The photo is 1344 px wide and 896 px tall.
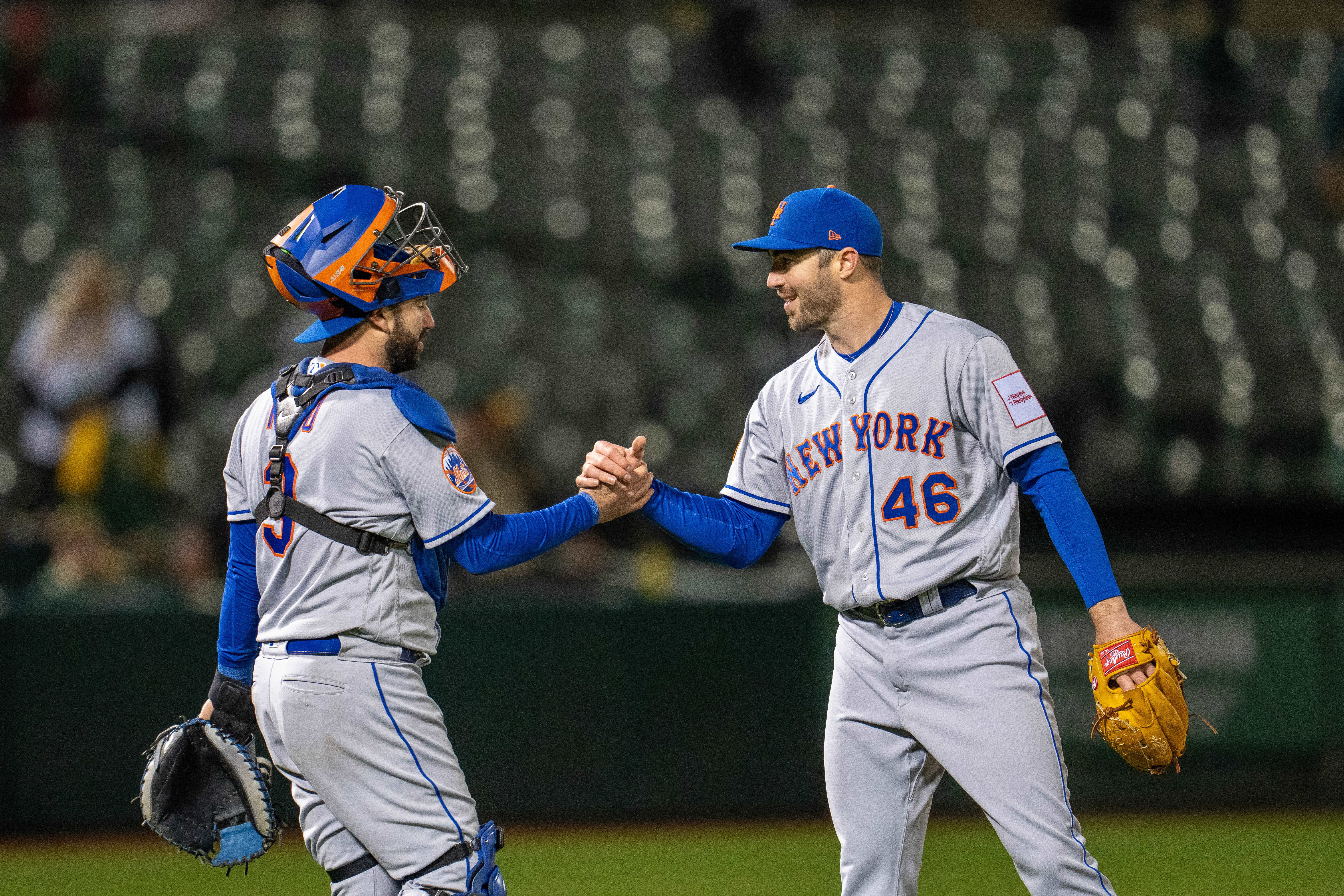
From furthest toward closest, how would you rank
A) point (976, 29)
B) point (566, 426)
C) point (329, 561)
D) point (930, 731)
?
point (976, 29)
point (566, 426)
point (930, 731)
point (329, 561)

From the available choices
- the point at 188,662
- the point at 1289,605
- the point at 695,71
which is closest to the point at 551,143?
the point at 695,71

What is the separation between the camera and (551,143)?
10844mm

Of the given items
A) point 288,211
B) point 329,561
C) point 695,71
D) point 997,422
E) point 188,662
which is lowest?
point 188,662

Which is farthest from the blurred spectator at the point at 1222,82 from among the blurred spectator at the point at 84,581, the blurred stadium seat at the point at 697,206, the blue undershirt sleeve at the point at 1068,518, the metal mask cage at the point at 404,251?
the metal mask cage at the point at 404,251

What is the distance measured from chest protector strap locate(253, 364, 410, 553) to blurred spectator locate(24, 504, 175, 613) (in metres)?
4.08

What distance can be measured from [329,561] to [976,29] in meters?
10.9

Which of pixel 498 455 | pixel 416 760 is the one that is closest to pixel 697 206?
pixel 498 455

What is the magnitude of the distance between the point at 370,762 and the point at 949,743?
1.21m

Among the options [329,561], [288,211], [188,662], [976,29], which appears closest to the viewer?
[329,561]

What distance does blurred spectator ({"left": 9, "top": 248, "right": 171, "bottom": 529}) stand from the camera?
7449 millimetres

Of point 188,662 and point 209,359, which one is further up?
point 209,359

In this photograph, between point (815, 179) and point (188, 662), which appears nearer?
point (188, 662)

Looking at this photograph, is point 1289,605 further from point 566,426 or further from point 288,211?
point 288,211

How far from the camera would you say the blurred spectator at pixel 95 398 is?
745cm
